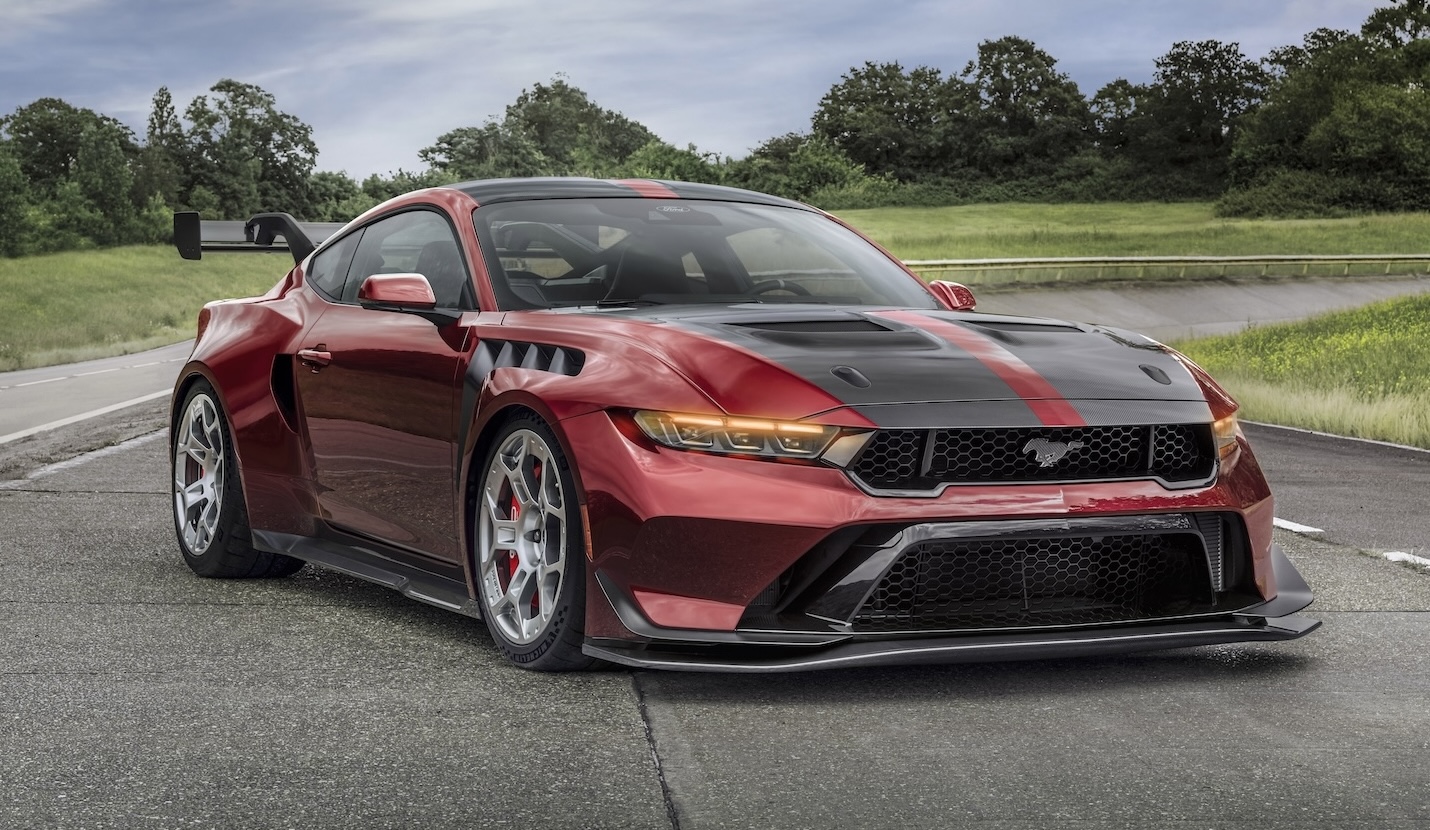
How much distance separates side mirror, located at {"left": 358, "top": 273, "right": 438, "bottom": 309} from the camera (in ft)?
18.0

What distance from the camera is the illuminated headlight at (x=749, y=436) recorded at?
455cm

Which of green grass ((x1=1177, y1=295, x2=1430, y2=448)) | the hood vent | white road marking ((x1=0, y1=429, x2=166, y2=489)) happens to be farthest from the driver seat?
green grass ((x1=1177, y1=295, x2=1430, y2=448))

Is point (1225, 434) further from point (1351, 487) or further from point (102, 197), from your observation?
point (102, 197)

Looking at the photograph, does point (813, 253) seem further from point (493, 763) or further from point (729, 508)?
point (493, 763)

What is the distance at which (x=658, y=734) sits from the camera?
4414 millimetres

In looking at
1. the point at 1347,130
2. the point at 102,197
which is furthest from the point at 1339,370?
the point at 102,197

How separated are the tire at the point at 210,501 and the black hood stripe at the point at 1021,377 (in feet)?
9.59

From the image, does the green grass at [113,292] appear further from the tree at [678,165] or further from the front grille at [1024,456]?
the front grille at [1024,456]

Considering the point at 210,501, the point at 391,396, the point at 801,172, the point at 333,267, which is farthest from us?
the point at 801,172

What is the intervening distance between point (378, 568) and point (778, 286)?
156 centimetres

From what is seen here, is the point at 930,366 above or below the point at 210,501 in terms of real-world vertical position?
above

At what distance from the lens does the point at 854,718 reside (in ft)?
15.1

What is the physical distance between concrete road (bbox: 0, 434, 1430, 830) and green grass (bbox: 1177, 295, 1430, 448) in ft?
33.9

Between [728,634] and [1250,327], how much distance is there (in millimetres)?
31229
